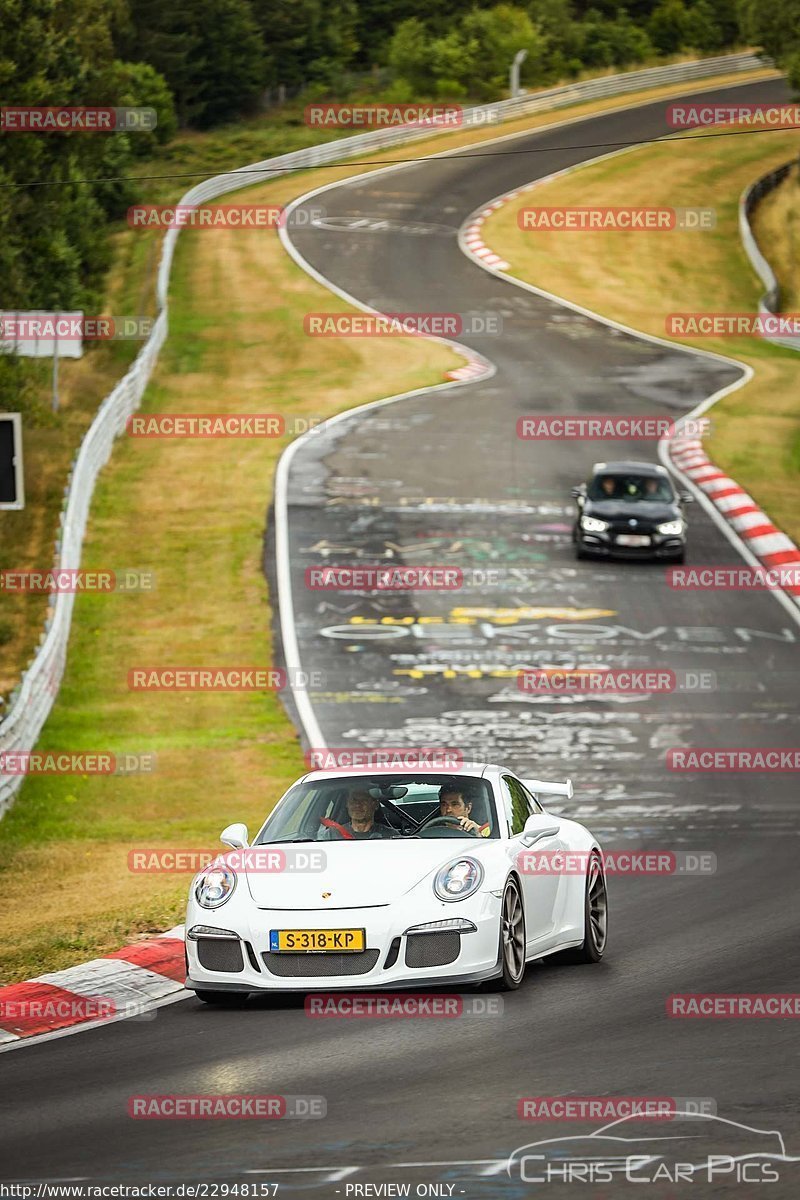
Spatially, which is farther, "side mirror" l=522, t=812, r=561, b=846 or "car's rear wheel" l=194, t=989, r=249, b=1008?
"side mirror" l=522, t=812, r=561, b=846

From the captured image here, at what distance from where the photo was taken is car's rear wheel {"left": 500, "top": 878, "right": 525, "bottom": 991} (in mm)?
9867

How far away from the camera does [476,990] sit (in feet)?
32.9

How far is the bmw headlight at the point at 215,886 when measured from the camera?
9961mm

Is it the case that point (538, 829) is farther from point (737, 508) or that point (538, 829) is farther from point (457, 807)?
point (737, 508)

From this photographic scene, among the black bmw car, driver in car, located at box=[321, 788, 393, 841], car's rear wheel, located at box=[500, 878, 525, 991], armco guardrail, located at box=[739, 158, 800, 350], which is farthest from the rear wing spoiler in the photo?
armco guardrail, located at box=[739, 158, 800, 350]

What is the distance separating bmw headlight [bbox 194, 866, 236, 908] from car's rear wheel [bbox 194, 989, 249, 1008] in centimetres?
47

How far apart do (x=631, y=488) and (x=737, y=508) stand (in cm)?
302

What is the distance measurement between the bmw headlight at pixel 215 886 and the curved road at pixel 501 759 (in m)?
0.58

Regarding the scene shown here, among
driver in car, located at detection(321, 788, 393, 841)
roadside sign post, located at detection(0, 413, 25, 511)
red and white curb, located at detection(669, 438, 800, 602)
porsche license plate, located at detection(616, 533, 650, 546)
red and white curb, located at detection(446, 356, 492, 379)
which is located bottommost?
red and white curb, located at detection(446, 356, 492, 379)

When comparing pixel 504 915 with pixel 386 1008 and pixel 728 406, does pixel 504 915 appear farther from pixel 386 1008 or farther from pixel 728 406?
pixel 728 406

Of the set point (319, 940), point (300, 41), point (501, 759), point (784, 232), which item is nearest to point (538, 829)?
point (319, 940)

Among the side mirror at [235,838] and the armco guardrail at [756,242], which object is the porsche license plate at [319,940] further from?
the armco guardrail at [756,242]

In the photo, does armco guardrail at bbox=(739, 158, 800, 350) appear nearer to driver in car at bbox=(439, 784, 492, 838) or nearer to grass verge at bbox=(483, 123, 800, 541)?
grass verge at bbox=(483, 123, 800, 541)

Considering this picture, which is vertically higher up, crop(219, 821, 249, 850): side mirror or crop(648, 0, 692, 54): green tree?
crop(219, 821, 249, 850): side mirror
